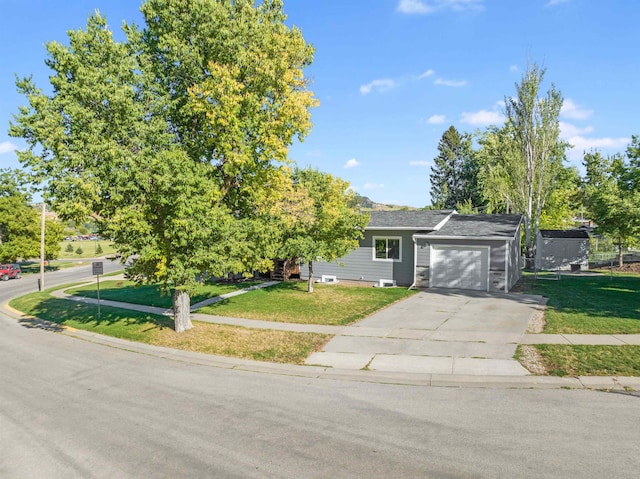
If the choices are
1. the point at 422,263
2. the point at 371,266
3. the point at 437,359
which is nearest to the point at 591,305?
the point at 422,263

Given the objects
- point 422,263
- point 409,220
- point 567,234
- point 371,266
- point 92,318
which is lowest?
point 92,318

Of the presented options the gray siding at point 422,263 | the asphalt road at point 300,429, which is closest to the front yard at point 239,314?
the gray siding at point 422,263

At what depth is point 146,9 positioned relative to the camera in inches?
585

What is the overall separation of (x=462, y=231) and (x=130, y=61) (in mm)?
17940

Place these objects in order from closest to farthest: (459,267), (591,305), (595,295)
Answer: (591,305) < (595,295) < (459,267)

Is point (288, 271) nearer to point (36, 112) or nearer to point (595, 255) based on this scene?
point (36, 112)

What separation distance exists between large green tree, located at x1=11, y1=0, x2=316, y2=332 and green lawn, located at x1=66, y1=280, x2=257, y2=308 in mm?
7093

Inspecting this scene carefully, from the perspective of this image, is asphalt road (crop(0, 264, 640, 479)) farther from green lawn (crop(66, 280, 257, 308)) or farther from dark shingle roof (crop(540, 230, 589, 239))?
dark shingle roof (crop(540, 230, 589, 239))

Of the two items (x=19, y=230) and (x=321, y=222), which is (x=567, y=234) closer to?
(x=321, y=222)

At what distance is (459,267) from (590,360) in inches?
484

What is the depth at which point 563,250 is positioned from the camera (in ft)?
117

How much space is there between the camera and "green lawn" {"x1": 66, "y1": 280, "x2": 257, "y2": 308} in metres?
21.9

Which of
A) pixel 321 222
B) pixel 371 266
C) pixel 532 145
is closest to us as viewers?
pixel 321 222

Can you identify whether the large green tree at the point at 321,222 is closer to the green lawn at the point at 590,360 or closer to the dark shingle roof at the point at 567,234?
the green lawn at the point at 590,360
